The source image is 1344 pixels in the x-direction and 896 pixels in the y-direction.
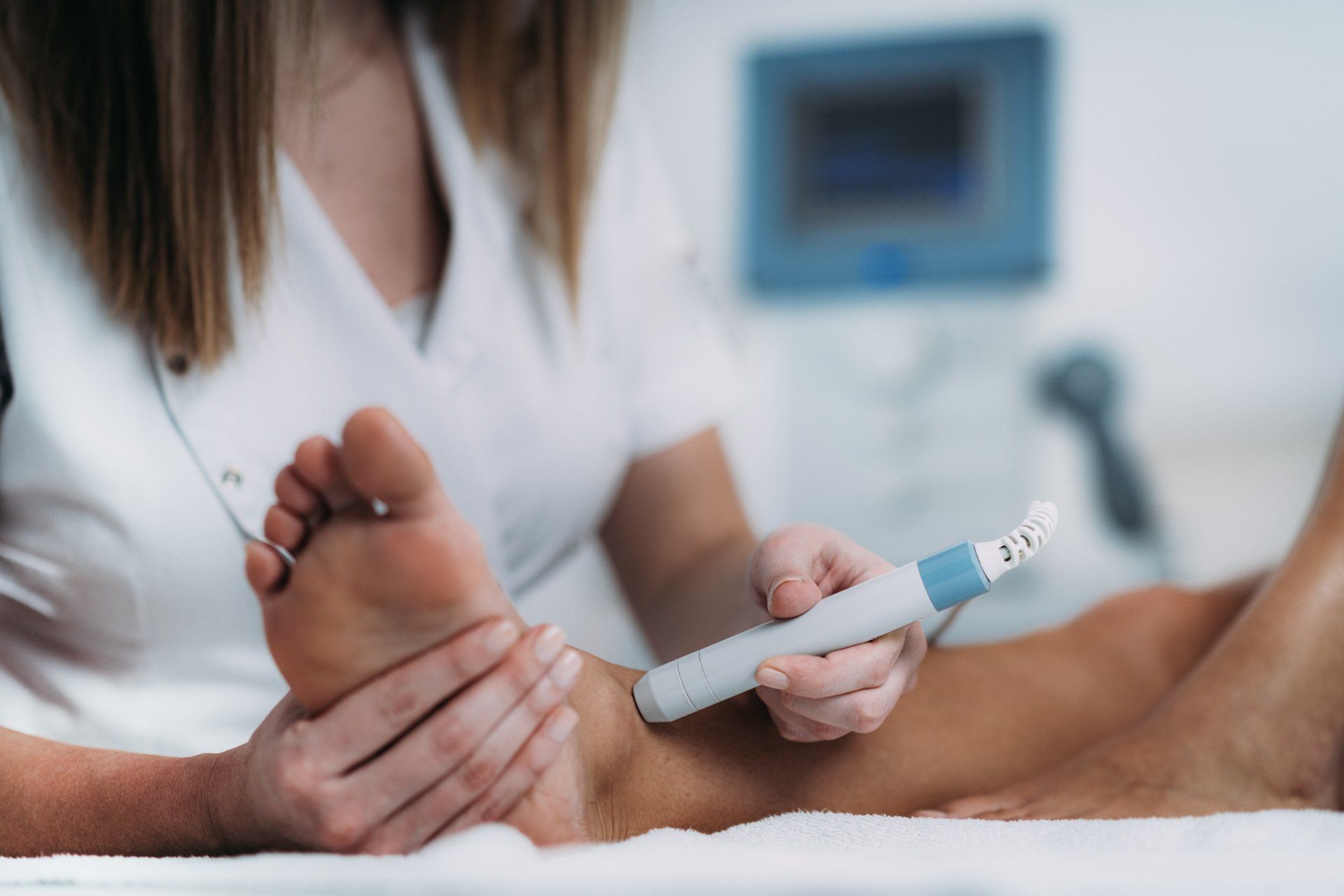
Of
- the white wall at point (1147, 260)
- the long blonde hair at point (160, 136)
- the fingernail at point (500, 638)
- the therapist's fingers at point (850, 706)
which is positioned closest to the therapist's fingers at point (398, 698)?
the fingernail at point (500, 638)

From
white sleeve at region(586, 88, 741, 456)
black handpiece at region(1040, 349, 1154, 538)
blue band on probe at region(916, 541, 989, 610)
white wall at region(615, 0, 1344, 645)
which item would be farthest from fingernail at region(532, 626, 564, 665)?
black handpiece at region(1040, 349, 1154, 538)

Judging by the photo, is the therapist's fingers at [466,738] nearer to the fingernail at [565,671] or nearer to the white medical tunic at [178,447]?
the fingernail at [565,671]

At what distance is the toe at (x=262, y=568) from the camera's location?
0.28 meters

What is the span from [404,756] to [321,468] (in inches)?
3.2

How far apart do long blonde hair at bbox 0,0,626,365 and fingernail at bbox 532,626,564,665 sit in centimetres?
24

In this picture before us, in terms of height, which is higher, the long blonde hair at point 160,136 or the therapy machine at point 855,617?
the long blonde hair at point 160,136

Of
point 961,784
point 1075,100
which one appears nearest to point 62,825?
point 961,784

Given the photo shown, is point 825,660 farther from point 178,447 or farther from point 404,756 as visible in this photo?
point 178,447

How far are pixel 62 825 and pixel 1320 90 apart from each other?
1234 millimetres

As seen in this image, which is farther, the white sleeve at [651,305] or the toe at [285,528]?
the white sleeve at [651,305]

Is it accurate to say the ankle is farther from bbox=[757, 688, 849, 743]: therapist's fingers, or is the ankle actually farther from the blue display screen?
the blue display screen

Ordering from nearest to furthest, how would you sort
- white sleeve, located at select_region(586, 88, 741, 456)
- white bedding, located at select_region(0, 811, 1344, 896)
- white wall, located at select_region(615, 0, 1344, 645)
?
white bedding, located at select_region(0, 811, 1344, 896)
white sleeve, located at select_region(586, 88, 741, 456)
white wall, located at select_region(615, 0, 1344, 645)

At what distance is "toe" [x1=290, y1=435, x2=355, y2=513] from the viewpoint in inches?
10.5

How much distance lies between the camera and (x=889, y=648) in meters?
0.33
